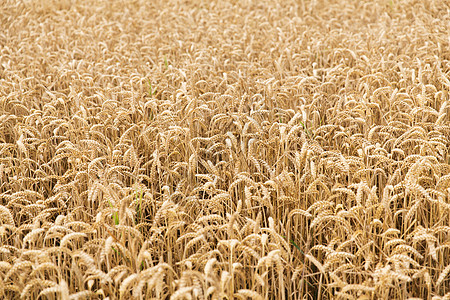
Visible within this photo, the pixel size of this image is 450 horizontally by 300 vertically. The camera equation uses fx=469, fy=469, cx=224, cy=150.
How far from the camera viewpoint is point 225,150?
2539 millimetres

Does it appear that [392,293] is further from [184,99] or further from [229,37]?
[229,37]

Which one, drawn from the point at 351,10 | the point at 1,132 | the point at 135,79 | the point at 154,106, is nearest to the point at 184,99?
the point at 154,106

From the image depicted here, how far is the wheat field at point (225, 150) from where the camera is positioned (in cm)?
184

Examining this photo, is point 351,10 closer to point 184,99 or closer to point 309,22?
point 309,22

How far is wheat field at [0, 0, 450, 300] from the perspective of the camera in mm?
1845

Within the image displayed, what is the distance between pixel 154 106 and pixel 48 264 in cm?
170

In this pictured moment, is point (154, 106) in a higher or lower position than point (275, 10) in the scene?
lower

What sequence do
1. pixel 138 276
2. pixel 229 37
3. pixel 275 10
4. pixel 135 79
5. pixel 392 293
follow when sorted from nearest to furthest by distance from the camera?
1. pixel 138 276
2. pixel 392 293
3. pixel 135 79
4. pixel 229 37
5. pixel 275 10

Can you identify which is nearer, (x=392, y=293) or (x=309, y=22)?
(x=392, y=293)

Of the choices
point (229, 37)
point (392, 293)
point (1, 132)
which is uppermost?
point (229, 37)

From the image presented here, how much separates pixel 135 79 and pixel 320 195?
2226 millimetres

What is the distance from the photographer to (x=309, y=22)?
6078mm

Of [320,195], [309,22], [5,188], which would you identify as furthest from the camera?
[309,22]

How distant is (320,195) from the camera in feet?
7.82
